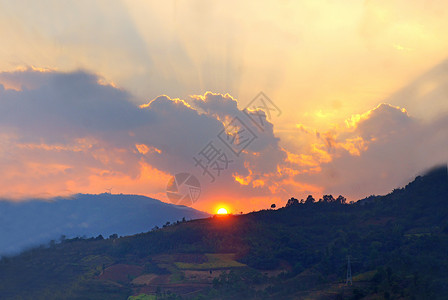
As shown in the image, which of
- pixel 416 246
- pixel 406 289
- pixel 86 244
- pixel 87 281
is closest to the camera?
pixel 406 289

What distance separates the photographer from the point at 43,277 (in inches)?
6083

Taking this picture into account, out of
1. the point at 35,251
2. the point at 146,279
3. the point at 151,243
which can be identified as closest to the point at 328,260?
the point at 146,279

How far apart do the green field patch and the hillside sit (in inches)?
13.6

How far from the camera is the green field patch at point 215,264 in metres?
150

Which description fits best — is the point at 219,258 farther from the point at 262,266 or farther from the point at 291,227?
the point at 291,227

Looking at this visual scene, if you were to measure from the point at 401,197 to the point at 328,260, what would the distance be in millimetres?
43348

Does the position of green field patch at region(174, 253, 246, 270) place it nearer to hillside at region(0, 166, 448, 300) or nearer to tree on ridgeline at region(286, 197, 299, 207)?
hillside at region(0, 166, 448, 300)

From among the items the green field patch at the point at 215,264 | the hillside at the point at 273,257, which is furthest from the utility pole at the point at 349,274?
the green field patch at the point at 215,264

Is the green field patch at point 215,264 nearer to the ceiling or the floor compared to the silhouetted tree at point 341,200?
nearer to the floor

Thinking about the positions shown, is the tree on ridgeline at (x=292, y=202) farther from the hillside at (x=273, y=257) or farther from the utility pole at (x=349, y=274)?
the utility pole at (x=349, y=274)

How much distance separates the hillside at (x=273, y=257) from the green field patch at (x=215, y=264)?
13.6 inches

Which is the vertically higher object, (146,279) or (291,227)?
(291,227)

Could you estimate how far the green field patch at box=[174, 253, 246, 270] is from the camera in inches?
5901

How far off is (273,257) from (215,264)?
60.6 feet
